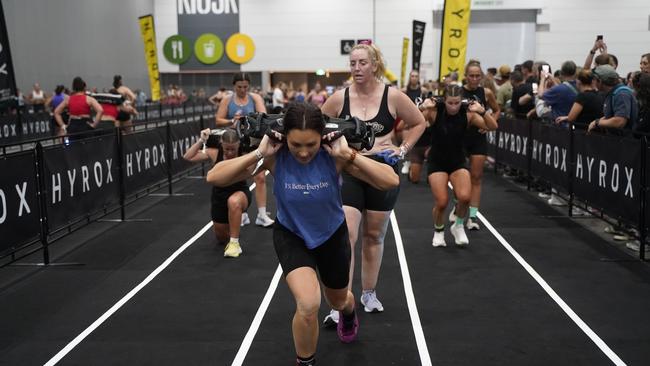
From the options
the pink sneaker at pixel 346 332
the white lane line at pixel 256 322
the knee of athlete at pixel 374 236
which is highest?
the knee of athlete at pixel 374 236

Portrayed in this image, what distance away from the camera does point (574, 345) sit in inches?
209

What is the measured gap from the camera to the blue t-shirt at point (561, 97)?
1184 cm

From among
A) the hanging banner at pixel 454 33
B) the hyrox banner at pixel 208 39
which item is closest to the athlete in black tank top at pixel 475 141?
the hanging banner at pixel 454 33

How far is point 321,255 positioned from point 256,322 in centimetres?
171

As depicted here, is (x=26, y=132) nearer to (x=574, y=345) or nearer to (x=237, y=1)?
(x=574, y=345)

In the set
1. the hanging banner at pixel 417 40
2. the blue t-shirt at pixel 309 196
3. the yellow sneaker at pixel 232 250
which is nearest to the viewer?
the blue t-shirt at pixel 309 196

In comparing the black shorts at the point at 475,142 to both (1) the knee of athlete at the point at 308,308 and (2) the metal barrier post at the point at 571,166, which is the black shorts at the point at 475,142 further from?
(1) the knee of athlete at the point at 308,308

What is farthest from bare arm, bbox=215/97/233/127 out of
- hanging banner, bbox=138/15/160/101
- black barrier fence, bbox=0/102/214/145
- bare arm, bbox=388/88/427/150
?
hanging banner, bbox=138/15/160/101

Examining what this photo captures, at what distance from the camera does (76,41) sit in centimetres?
3416

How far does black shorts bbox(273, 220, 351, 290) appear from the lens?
4273 millimetres

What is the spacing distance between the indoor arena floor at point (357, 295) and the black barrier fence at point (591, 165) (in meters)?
0.51

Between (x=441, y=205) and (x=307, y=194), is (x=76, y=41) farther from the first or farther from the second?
(x=307, y=194)

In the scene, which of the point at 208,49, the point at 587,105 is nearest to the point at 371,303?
the point at 587,105

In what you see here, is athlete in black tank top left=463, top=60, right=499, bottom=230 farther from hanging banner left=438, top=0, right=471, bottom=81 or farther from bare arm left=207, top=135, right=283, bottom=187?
bare arm left=207, top=135, right=283, bottom=187
